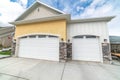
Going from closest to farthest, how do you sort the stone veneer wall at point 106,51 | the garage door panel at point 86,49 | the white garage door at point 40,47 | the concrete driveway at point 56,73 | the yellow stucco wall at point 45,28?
the concrete driveway at point 56,73 < the stone veneer wall at point 106,51 < the yellow stucco wall at point 45,28 < the garage door panel at point 86,49 < the white garage door at point 40,47

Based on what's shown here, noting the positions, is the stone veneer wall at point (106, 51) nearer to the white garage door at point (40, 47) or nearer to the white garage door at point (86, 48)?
the white garage door at point (86, 48)

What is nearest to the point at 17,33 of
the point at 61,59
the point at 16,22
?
the point at 16,22

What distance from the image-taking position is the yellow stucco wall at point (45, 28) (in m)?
7.27

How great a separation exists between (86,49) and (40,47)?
4.72m

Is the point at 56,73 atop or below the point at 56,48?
below

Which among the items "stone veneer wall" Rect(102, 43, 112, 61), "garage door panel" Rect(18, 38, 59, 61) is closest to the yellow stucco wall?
"garage door panel" Rect(18, 38, 59, 61)

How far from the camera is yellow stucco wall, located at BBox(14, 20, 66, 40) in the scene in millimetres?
7266

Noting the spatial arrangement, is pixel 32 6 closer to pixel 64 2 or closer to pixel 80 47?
pixel 64 2

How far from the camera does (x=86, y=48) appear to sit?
7.60 meters

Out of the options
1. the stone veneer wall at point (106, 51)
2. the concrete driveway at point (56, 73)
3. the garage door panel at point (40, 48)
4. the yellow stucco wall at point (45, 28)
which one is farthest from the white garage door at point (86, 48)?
the concrete driveway at point (56, 73)

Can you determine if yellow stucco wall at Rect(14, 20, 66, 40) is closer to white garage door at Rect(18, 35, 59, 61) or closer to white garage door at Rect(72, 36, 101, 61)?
white garage door at Rect(18, 35, 59, 61)

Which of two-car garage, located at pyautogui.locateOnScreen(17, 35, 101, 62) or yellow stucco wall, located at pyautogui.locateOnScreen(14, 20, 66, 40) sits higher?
yellow stucco wall, located at pyautogui.locateOnScreen(14, 20, 66, 40)

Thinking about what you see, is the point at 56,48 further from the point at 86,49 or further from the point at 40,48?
the point at 86,49

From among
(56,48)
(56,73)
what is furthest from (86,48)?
(56,73)
